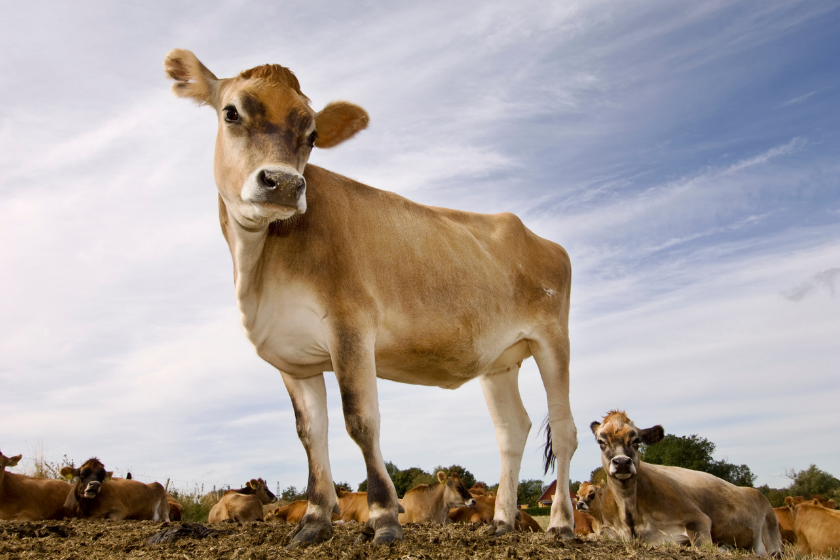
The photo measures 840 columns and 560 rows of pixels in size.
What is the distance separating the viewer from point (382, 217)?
6.77 meters

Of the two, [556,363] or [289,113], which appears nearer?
[289,113]

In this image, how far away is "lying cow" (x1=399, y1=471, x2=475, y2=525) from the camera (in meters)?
13.7

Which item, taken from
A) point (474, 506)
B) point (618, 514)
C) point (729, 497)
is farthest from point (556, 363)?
point (474, 506)

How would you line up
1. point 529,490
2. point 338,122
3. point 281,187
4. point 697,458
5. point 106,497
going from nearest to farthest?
point 281,187
point 338,122
point 106,497
point 697,458
point 529,490

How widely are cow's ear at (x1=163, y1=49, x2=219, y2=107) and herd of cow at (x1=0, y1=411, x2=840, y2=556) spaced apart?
5570 millimetres

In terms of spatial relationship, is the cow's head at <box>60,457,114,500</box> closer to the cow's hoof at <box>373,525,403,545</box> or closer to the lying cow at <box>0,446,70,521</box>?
the lying cow at <box>0,446,70,521</box>

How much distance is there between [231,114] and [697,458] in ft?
70.6

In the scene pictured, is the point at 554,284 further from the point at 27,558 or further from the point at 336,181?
the point at 27,558

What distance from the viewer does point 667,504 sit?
9906 millimetres

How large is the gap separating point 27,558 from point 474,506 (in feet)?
30.5

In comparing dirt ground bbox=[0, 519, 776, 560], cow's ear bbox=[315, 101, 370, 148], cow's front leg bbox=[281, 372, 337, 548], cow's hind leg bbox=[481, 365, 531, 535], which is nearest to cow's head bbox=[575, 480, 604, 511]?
cow's hind leg bbox=[481, 365, 531, 535]

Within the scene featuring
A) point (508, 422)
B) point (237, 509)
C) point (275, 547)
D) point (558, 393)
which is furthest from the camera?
point (237, 509)

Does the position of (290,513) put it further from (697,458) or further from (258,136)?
(697,458)

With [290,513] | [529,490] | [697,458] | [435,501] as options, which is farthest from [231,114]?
[529,490]
